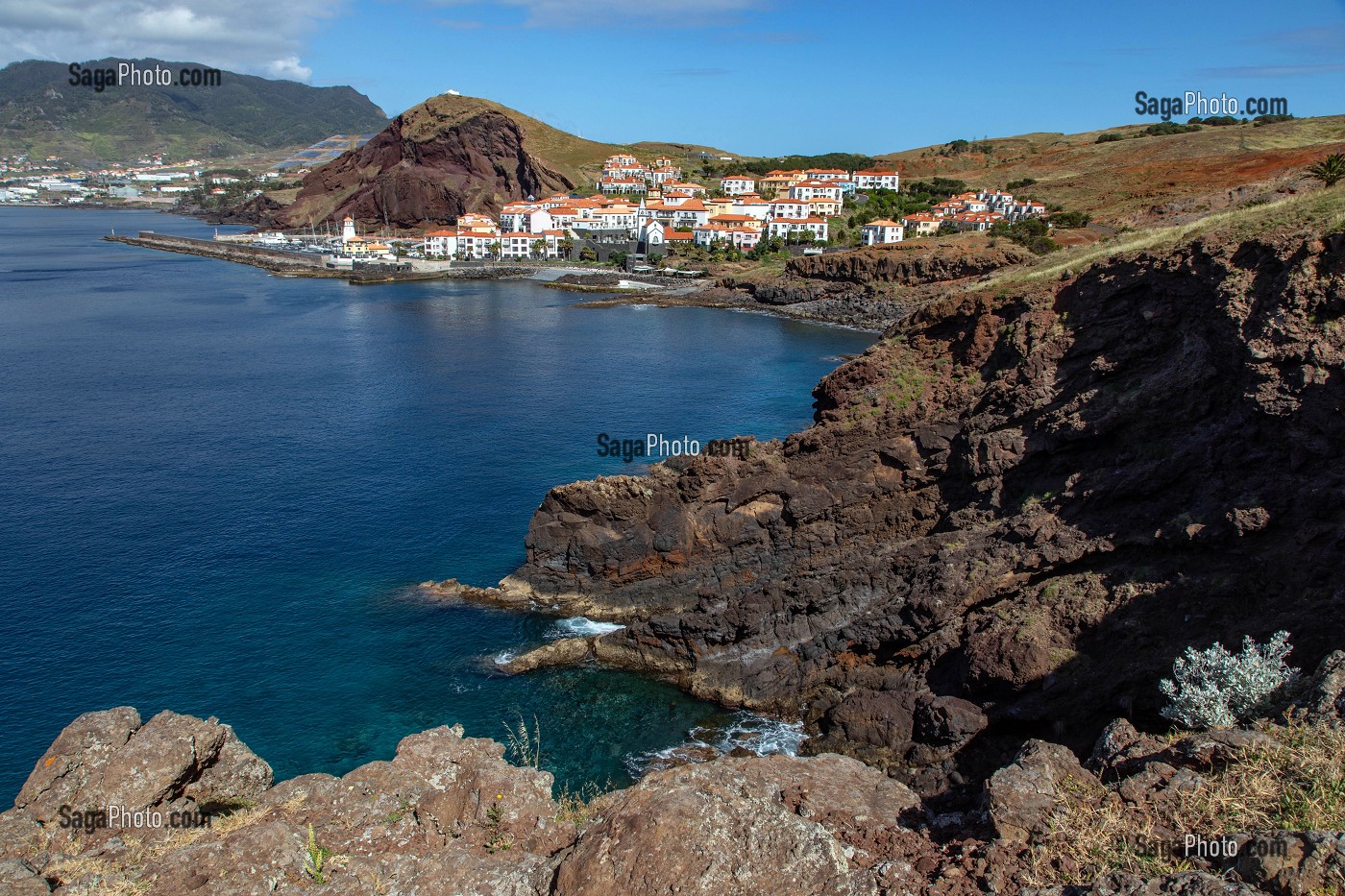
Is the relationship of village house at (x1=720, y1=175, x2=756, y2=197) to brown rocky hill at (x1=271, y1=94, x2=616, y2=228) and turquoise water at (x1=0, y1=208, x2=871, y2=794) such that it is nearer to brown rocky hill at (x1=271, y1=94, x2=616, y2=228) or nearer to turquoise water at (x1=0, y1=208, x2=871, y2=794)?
brown rocky hill at (x1=271, y1=94, x2=616, y2=228)

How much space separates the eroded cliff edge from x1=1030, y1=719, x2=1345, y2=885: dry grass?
593 cm

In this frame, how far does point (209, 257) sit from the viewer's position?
145750 mm

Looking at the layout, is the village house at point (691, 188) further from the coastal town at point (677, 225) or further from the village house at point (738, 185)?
the village house at point (738, 185)

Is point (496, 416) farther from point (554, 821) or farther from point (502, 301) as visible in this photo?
point (502, 301)

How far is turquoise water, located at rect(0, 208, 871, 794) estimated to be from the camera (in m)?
25.1

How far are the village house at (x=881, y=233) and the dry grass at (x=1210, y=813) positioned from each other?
358 ft

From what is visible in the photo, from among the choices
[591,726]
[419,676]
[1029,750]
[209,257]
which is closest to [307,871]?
[1029,750]

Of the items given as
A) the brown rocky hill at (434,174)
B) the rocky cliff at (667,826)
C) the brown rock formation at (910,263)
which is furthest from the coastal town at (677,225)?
the rocky cliff at (667,826)

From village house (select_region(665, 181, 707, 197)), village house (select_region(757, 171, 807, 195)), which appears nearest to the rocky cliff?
village house (select_region(757, 171, 807, 195))

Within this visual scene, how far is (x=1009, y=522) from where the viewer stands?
78.1ft

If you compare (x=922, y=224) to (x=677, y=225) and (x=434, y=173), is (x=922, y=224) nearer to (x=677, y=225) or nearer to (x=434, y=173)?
(x=677, y=225)

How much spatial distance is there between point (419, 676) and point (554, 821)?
1642 cm

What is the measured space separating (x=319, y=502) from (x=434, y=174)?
467 feet

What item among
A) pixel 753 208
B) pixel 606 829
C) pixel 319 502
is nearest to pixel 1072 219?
pixel 753 208
